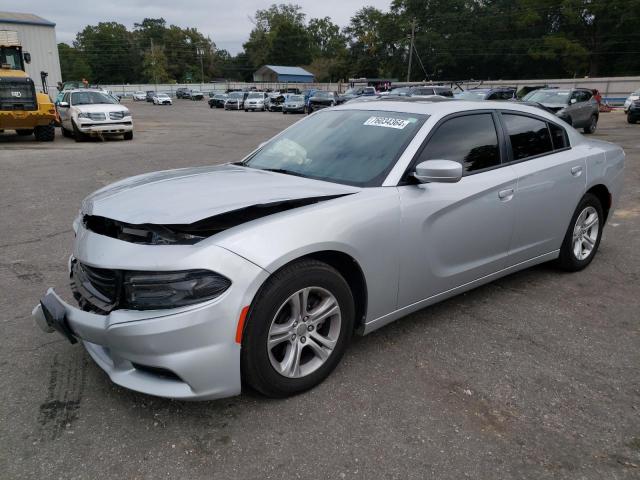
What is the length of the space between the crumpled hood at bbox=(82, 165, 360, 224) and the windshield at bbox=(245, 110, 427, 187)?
18cm

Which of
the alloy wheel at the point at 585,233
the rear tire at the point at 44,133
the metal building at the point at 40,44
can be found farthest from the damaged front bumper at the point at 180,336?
the metal building at the point at 40,44

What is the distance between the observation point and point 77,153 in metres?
13.5

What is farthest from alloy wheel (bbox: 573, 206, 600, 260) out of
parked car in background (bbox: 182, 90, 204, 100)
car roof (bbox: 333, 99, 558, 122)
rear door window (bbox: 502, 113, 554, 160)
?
parked car in background (bbox: 182, 90, 204, 100)

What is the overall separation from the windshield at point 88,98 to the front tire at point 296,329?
1609 centimetres

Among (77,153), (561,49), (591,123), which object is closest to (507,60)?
(561,49)

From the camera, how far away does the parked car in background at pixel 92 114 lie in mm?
15789

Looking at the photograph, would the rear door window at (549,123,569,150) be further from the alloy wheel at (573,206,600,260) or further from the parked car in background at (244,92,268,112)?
the parked car in background at (244,92,268,112)

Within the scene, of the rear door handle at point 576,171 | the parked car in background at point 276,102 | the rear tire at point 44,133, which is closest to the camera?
the rear door handle at point 576,171

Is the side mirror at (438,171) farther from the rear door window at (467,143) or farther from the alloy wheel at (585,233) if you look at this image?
the alloy wheel at (585,233)

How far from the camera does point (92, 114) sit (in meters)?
15.8

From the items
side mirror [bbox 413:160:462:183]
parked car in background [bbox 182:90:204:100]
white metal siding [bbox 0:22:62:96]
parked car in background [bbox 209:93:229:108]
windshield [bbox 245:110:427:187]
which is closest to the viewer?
side mirror [bbox 413:160:462:183]

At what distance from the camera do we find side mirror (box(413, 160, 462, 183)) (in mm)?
3020

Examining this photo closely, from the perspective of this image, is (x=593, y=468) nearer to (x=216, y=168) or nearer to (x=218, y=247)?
(x=218, y=247)

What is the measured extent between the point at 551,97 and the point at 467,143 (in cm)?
1660
